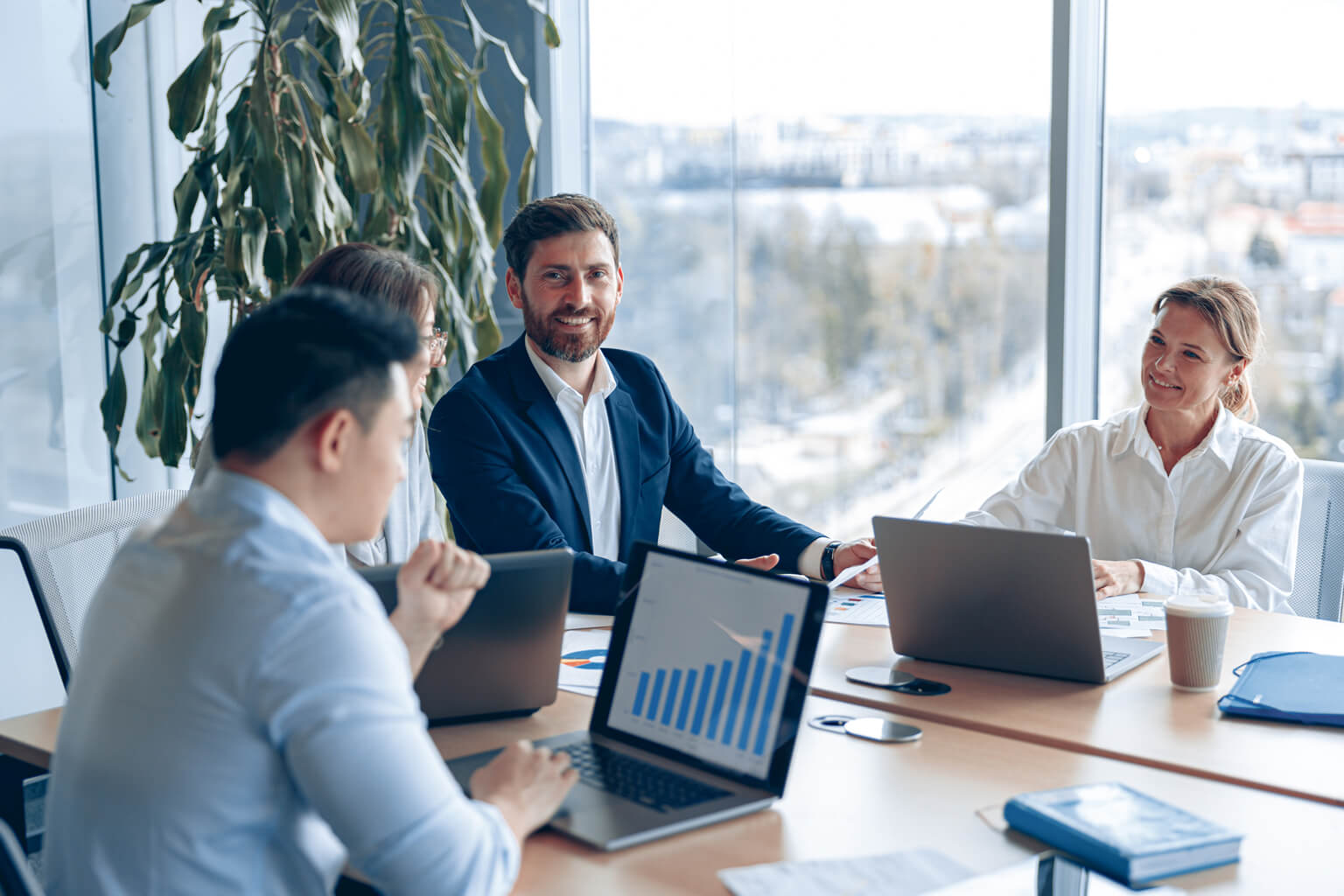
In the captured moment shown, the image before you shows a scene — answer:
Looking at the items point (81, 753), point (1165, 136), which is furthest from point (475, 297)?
point (81, 753)

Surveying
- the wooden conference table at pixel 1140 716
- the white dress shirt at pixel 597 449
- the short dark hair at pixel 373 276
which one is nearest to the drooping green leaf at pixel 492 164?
the white dress shirt at pixel 597 449

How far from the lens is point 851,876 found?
3.77 feet

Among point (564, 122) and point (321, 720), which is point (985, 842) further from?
point (564, 122)

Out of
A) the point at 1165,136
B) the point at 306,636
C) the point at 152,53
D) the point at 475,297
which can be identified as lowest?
the point at 306,636

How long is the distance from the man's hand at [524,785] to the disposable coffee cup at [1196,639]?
35.8 inches

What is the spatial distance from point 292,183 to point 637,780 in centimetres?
209

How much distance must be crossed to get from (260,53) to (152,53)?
0.80 meters

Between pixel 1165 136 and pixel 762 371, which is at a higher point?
pixel 1165 136

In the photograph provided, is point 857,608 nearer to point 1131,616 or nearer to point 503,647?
point 1131,616

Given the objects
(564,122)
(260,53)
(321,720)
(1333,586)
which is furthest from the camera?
(564,122)

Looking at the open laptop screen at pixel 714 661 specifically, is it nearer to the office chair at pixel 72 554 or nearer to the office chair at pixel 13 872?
the office chair at pixel 13 872

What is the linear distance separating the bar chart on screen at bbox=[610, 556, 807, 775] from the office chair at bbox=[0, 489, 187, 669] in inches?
36.6

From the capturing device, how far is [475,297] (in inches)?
138

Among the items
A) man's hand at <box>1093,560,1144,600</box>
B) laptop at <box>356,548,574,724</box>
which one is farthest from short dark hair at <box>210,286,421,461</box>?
man's hand at <box>1093,560,1144,600</box>
